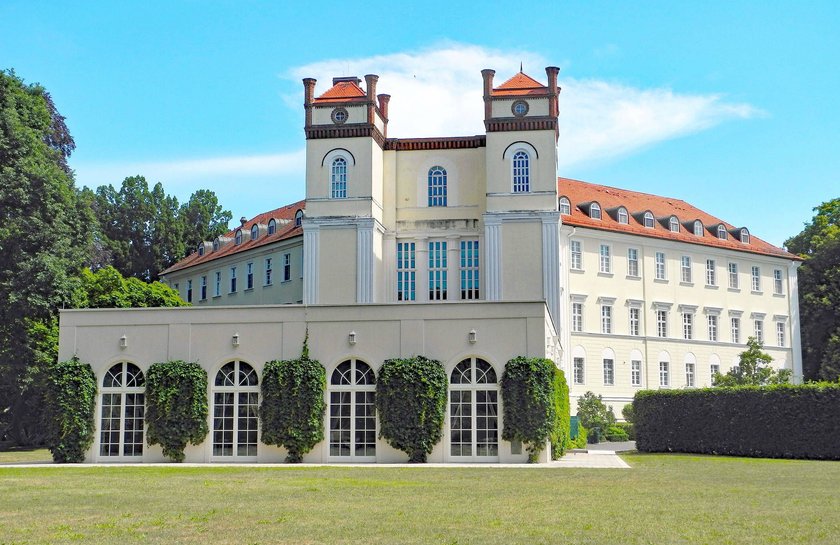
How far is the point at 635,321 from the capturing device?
59.9 meters

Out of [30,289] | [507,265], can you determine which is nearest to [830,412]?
[507,265]

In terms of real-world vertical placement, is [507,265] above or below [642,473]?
above

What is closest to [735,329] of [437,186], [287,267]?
[437,186]

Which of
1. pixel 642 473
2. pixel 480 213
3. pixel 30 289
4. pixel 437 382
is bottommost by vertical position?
pixel 642 473

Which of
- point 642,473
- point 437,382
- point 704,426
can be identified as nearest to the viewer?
point 642,473

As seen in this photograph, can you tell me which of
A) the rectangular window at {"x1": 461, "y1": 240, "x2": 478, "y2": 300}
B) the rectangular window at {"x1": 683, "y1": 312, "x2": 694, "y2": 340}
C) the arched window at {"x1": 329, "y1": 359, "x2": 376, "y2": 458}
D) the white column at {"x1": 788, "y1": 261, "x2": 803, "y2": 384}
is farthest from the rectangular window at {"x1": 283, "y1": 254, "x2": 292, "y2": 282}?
the white column at {"x1": 788, "y1": 261, "x2": 803, "y2": 384}

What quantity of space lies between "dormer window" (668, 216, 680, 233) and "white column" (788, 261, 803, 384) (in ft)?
27.1

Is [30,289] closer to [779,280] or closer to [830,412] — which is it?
[830,412]

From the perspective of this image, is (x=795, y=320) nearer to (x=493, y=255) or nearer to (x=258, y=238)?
(x=493, y=255)

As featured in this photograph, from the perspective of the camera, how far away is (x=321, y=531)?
13969 mm

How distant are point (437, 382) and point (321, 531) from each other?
1679cm

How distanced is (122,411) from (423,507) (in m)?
17.8

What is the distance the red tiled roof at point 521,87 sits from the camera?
47.8 m

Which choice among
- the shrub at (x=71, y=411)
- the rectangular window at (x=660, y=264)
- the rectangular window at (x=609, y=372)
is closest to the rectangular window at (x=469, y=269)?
the rectangular window at (x=609, y=372)
